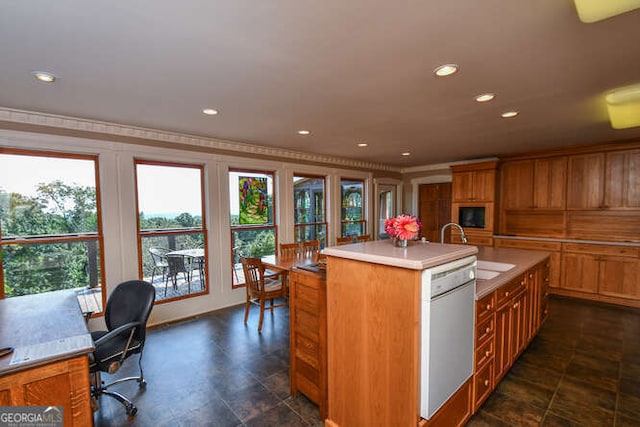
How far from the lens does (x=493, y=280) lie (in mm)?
2199

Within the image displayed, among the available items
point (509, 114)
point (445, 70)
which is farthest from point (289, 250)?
point (509, 114)

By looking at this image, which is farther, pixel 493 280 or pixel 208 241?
pixel 208 241

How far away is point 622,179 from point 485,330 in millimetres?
4496

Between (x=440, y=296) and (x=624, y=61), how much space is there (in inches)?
80.8

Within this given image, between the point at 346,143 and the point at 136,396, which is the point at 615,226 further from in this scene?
the point at 136,396

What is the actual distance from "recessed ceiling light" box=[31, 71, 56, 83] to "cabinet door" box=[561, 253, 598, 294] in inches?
267

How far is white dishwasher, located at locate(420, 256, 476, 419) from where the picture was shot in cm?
143

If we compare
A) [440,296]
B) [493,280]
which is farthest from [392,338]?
[493,280]

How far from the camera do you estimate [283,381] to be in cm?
244

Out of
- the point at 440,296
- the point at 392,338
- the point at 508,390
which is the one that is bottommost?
the point at 508,390

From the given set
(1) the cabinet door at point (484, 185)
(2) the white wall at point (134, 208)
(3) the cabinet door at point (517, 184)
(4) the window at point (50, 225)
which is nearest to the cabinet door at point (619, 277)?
(3) the cabinet door at point (517, 184)

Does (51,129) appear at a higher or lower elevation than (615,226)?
higher

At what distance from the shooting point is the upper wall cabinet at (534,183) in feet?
16.0

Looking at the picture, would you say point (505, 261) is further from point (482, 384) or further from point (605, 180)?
point (605, 180)
